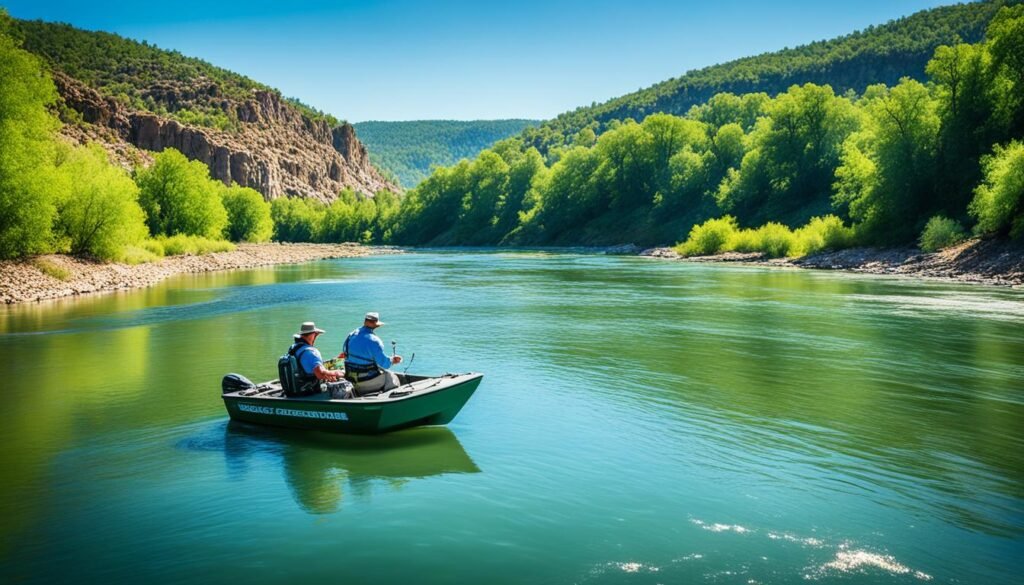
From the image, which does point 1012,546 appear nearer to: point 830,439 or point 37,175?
point 830,439

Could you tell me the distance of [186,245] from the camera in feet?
240

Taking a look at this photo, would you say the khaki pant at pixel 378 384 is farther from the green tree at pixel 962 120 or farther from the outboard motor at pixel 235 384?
the green tree at pixel 962 120

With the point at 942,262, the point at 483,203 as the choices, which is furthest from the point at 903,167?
the point at 483,203

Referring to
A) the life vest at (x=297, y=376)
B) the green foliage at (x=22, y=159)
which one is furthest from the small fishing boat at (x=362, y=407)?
the green foliage at (x=22, y=159)

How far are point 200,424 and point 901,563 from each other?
12.8 metres

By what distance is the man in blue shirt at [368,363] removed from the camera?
1412 centimetres

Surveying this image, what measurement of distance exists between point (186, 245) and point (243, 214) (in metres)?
39.4

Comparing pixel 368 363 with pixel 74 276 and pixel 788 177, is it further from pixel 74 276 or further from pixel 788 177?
pixel 788 177

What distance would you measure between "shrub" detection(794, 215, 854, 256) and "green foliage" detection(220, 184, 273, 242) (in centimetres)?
7959

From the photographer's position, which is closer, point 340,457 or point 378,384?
point 340,457

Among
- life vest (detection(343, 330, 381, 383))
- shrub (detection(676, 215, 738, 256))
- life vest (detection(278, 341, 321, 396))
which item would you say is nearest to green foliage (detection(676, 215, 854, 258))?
shrub (detection(676, 215, 738, 256))

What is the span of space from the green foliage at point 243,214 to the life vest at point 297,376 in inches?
4029

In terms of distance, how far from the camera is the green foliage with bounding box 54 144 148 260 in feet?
150

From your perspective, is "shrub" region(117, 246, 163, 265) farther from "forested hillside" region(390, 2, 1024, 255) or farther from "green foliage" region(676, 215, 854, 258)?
"forested hillside" region(390, 2, 1024, 255)
